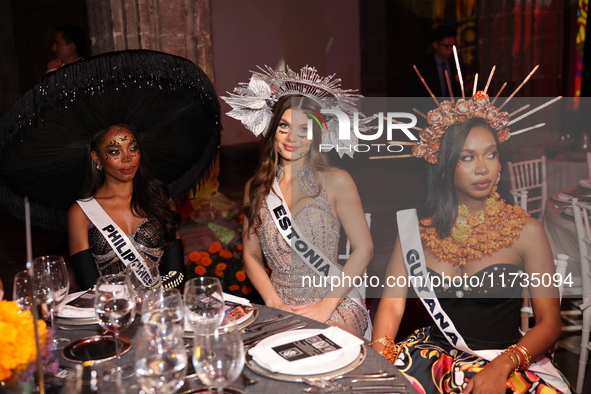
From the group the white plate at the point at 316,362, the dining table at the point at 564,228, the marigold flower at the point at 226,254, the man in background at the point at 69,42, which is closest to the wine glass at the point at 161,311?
the white plate at the point at 316,362

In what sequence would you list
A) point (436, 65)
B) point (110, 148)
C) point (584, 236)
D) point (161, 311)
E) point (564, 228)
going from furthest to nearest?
1. point (436, 65)
2. point (564, 228)
3. point (584, 236)
4. point (110, 148)
5. point (161, 311)

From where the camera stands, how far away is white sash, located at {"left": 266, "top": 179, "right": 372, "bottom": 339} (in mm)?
2502

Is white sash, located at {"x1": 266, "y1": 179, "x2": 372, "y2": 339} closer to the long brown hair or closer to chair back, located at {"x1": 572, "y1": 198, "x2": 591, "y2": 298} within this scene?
the long brown hair

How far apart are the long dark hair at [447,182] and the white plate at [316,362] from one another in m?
0.65

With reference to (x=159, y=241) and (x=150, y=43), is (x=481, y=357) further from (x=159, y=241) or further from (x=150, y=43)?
(x=150, y=43)

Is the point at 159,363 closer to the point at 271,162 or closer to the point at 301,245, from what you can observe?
the point at 301,245

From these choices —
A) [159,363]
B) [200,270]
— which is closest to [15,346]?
[159,363]

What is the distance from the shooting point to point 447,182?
2010 millimetres

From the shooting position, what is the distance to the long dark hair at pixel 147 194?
258 cm

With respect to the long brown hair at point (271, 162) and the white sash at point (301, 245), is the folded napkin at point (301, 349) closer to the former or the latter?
the white sash at point (301, 245)

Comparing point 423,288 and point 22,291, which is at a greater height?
point 22,291

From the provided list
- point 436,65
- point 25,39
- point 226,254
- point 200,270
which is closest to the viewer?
point 200,270

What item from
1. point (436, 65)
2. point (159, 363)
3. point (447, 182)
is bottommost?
point (159, 363)

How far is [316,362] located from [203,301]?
313 mm
